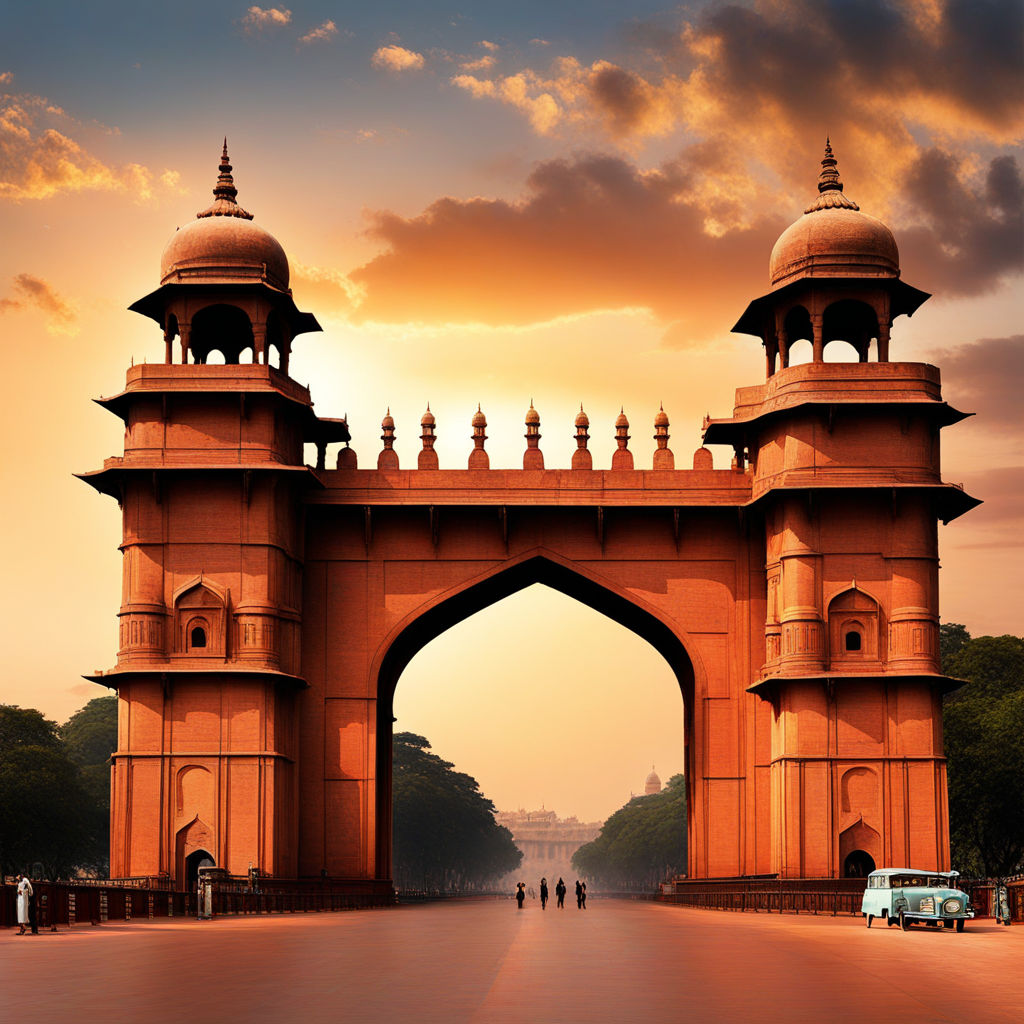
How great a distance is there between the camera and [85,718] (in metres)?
95.1

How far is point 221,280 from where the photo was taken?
41375 millimetres

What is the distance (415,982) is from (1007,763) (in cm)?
4355

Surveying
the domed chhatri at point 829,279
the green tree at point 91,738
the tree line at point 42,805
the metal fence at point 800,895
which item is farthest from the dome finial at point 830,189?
the green tree at point 91,738

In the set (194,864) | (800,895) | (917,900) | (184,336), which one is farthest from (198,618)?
(917,900)

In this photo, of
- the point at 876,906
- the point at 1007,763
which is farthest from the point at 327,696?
the point at 1007,763

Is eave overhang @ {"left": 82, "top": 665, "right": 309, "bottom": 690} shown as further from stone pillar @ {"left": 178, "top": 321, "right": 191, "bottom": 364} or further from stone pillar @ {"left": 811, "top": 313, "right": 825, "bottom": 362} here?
stone pillar @ {"left": 811, "top": 313, "right": 825, "bottom": 362}

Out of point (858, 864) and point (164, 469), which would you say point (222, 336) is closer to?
point (164, 469)

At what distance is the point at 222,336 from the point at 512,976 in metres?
32.5

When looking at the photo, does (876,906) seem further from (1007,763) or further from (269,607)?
(1007,763)

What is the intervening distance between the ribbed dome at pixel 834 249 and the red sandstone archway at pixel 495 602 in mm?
9083

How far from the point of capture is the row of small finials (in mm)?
42969

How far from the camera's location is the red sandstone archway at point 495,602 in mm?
42719

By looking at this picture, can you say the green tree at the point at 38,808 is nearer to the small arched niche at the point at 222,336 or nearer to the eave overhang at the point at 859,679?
the small arched niche at the point at 222,336

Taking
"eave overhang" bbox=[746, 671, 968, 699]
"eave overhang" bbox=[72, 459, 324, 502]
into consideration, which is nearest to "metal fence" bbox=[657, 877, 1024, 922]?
"eave overhang" bbox=[746, 671, 968, 699]
